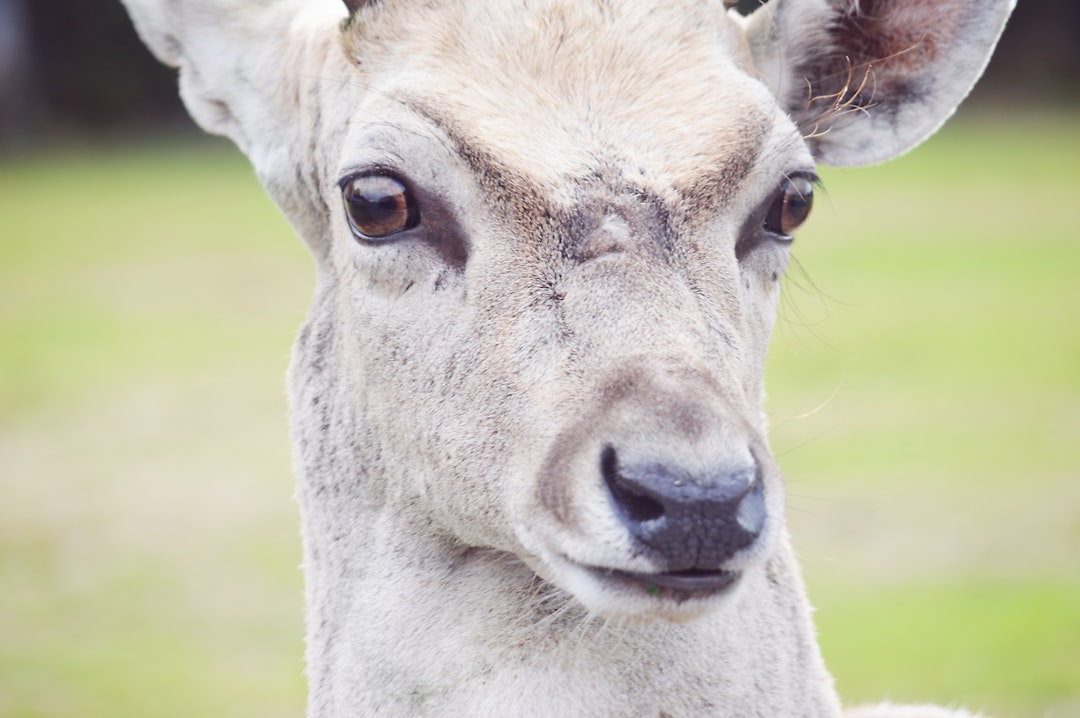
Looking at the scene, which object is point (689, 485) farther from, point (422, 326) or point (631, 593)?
point (422, 326)

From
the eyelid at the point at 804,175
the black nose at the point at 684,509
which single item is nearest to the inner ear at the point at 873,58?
the eyelid at the point at 804,175

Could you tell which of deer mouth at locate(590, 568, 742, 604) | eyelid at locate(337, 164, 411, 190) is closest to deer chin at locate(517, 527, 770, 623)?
deer mouth at locate(590, 568, 742, 604)

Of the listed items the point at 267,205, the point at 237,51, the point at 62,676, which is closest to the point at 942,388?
the point at 62,676

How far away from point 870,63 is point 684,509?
2318 millimetres

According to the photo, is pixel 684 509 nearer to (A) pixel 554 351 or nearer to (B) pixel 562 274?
(A) pixel 554 351

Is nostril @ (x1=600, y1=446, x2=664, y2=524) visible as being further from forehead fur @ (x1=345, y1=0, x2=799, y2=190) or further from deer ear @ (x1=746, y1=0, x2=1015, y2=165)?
deer ear @ (x1=746, y1=0, x2=1015, y2=165)

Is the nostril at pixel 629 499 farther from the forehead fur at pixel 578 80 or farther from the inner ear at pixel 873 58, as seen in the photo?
the inner ear at pixel 873 58

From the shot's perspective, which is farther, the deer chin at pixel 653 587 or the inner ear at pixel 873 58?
the inner ear at pixel 873 58

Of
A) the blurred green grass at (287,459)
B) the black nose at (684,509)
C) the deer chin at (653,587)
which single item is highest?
the black nose at (684,509)

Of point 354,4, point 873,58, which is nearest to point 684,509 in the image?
point 354,4

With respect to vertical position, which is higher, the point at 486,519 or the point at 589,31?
the point at 589,31

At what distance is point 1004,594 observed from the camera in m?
13.5

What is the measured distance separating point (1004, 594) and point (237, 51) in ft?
34.5

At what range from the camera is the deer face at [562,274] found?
3697 mm
